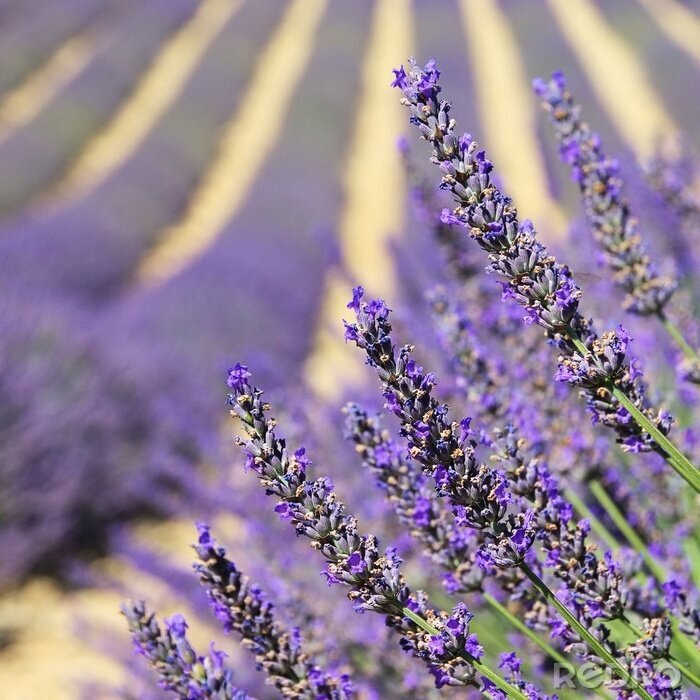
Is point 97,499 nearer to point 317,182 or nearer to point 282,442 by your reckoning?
point 282,442

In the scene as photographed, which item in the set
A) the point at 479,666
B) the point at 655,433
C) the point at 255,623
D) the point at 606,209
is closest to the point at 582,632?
the point at 479,666

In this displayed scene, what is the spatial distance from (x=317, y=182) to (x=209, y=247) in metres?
3.80

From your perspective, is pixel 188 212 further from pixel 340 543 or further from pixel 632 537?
pixel 340 543

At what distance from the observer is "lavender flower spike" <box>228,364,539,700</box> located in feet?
3.21

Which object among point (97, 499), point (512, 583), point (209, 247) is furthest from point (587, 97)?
point (512, 583)

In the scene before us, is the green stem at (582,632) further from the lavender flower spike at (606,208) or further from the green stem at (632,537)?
the lavender flower spike at (606,208)

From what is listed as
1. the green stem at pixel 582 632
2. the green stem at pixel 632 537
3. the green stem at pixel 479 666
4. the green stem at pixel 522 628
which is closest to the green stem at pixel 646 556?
the green stem at pixel 632 537

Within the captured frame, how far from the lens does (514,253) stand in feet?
3.34

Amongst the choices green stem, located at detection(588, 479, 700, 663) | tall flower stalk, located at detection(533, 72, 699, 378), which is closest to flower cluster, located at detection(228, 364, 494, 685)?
green stem, located at detection(588, 479, 700, 663)

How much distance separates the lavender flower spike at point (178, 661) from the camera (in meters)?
1.12

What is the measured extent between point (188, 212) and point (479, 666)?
581 inches

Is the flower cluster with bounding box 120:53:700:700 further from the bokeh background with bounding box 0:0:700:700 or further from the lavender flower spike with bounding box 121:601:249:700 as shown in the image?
the bokeh background with bounding box 0:0:700:700

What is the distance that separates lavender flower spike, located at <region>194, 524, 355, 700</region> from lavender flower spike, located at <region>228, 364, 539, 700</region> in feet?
0.48

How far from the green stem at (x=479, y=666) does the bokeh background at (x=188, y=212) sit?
1220 mm
